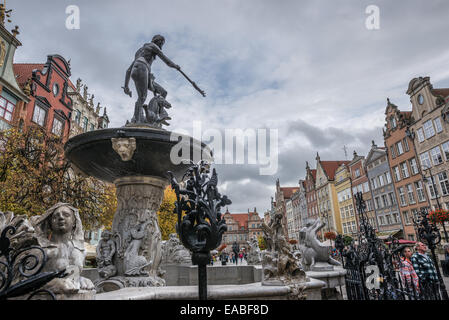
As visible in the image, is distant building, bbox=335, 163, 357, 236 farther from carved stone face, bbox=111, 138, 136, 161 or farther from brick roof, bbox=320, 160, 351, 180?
carved stone face, bbox=111, 138, 136, 161

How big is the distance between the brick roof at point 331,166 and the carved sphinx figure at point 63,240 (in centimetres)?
4882

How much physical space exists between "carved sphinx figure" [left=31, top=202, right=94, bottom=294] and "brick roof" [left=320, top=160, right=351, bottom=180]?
48.8 meters

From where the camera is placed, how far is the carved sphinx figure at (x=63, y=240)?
2088 millimetres

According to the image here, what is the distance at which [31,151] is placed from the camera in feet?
35.1

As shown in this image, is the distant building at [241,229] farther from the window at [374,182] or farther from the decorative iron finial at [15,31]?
the decorative iron finial at [15,31]

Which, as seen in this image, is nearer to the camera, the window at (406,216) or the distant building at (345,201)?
the window at (406,216)

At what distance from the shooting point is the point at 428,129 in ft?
82.0

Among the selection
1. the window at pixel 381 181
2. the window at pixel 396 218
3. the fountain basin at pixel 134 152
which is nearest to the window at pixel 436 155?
the window at pixel 396 218

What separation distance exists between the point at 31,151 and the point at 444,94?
32.9 meters

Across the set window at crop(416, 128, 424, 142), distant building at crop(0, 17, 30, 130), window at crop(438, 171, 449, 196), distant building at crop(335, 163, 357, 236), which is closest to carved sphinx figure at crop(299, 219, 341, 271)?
distant building at crop(0, 17, 30, 130)

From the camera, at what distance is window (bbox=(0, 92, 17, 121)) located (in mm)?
15977
